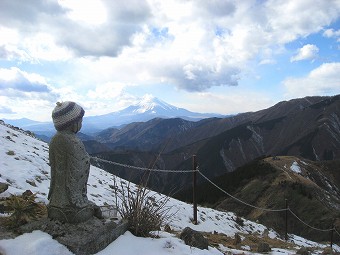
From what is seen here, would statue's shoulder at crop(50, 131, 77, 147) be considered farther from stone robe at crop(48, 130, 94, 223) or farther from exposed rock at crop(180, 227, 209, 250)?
exposed rock at crop(180, 227, 209, 250)

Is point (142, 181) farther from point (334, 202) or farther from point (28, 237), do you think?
point (334, 202)

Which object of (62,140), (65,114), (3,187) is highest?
(65,114)

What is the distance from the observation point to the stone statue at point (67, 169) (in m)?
6.05

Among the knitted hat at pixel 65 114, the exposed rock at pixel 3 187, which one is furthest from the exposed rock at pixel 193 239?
the exposed rock at pixel 3 187

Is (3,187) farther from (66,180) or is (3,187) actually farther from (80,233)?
(80,233)

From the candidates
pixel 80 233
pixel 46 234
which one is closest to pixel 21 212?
pixel 46 234

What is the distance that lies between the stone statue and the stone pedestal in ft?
0.60

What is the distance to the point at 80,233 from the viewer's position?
5.76 metres

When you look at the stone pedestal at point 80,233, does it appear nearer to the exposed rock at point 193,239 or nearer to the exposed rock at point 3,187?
the exposed rock at point 193,239

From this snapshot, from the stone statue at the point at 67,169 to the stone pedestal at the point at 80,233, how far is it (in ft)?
0.60

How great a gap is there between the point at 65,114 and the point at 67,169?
3.07 feet

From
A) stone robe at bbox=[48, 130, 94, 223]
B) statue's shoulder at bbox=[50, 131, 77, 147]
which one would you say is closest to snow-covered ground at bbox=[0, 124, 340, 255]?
stone robe at bbox=[48, 130, 94, 223]

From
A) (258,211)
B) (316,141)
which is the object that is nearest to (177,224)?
(258,211)

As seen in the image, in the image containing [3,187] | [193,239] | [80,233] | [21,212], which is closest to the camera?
[80,233]
